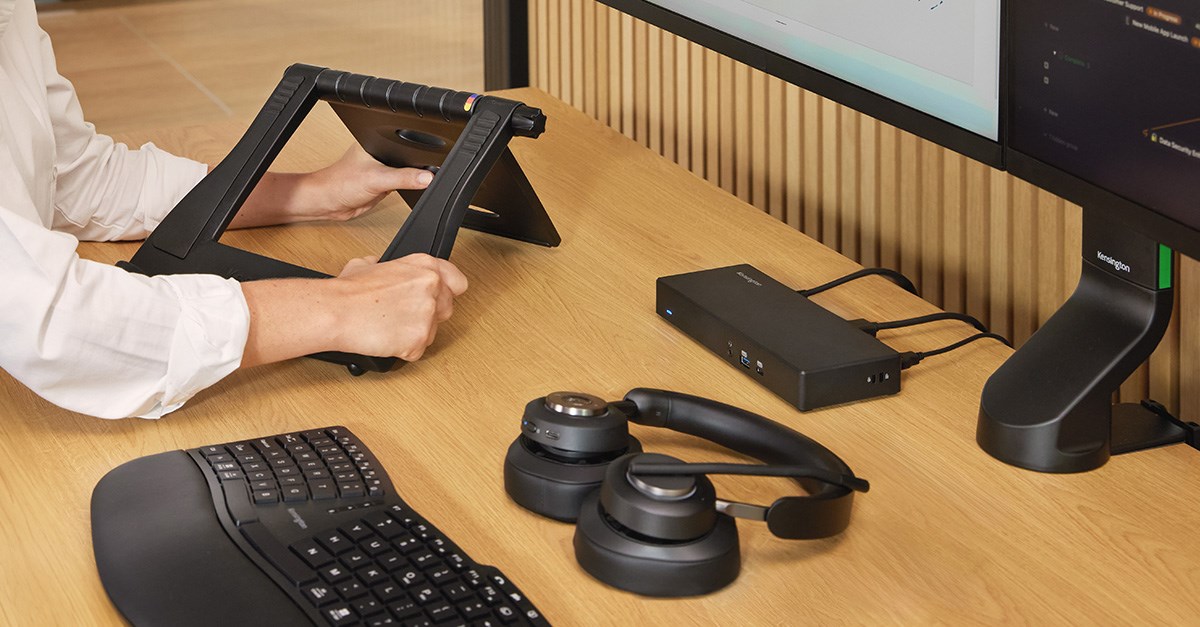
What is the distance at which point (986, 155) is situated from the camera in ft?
2.74

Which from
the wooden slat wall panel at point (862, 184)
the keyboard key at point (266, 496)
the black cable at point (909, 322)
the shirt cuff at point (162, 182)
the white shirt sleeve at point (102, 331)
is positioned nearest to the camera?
the keyboard key at point (266, 496)

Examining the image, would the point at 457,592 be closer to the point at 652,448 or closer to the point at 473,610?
the point at 473,610

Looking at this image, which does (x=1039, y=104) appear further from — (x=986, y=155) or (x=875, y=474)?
(x=875, y=474)

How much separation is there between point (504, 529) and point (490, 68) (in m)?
1.67

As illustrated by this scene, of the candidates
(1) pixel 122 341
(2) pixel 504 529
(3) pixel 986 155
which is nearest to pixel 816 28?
(3) pixel 986 155

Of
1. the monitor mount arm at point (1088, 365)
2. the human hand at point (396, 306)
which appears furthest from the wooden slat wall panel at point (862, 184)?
the human hand at point (396, 306)

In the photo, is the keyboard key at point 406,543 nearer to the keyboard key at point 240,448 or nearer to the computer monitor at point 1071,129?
the keyboard key at point 240,448

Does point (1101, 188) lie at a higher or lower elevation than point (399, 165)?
higher

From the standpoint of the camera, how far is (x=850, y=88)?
3.07 feet

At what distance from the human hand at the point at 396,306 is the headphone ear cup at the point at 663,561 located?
0.30m

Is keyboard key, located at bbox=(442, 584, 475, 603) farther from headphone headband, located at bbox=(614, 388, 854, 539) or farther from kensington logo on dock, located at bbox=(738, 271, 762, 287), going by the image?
kensington logo on dock, located at bbox=(738, 271, 762, 287)

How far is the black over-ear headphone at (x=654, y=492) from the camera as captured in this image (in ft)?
2.32

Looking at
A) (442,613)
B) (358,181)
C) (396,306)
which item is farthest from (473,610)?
(358,181)

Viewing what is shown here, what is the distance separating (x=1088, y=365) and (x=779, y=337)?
22 cm
